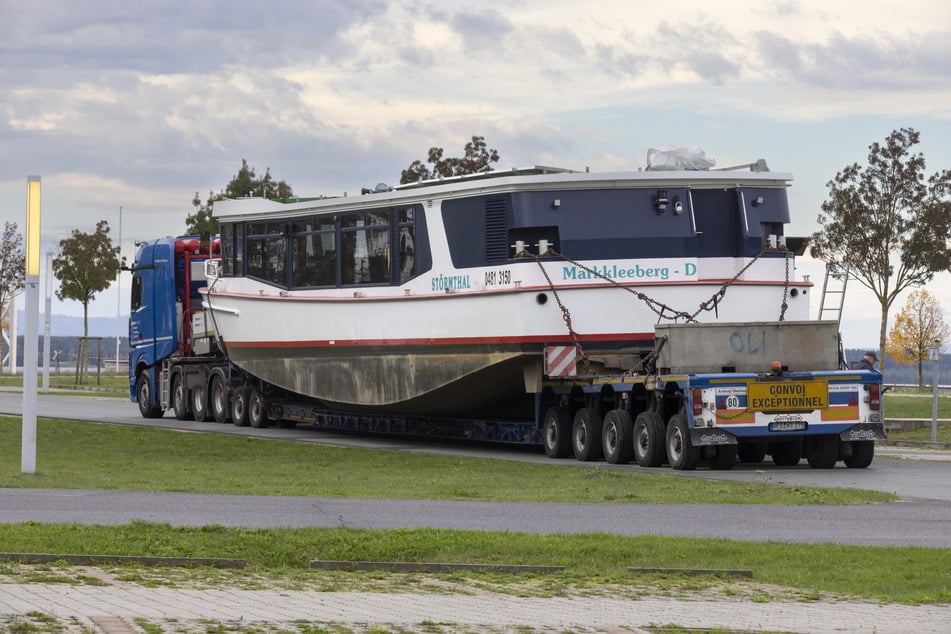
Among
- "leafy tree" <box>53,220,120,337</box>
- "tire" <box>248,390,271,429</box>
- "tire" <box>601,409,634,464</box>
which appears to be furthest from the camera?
"leafy tree" <box>53,220,120,337</box>

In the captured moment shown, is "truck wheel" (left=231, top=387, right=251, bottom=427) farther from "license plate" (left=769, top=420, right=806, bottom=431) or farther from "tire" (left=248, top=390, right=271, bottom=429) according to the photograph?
"license plate" (left=769, top=420, right=806, bottom=431)

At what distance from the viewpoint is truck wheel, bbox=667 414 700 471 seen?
2225 cm

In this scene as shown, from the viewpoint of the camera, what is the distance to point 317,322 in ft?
100

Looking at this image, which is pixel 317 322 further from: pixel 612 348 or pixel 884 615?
pixel 884 615

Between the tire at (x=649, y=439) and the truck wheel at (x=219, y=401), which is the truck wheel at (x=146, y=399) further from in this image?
the tire at (x=649, y=439)

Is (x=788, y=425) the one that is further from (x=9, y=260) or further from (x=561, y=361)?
(x=9, y=260)

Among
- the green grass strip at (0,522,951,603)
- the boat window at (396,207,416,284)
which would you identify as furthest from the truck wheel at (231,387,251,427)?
the green grass strip at (0,522,951,603)

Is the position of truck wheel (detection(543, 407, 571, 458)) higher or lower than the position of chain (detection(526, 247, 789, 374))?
lower

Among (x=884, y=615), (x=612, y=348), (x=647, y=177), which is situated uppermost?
(x=647, y=177)

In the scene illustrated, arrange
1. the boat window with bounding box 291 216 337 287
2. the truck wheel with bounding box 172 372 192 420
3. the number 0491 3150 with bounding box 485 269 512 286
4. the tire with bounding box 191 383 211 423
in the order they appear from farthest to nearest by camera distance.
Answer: the truck wheel with bounding box 172 372 192 420
the tire with bounding box 191 383 211 423
the boat window with bounding box 291 216 337 287
the number 0491 3150 with bounding box 485 269 512 286

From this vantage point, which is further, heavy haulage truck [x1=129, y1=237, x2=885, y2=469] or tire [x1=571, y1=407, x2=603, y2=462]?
tire [x1=571, y1=407, x2=603, y2=462]

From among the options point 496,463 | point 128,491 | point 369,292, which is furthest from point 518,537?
point 369,292

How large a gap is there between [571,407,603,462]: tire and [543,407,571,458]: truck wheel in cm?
44

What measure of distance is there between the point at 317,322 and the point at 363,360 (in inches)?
65.0
